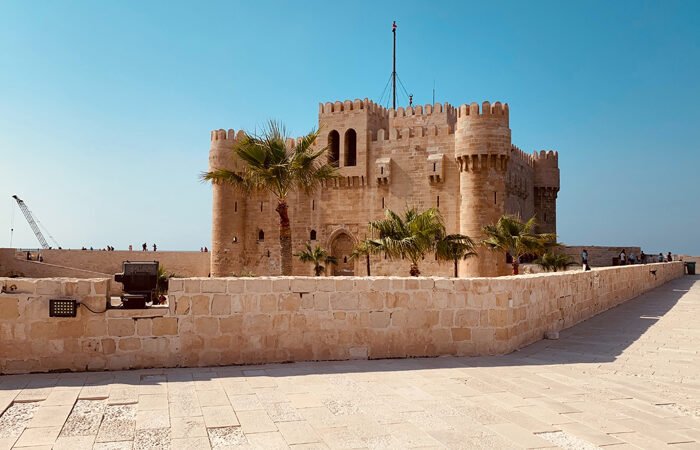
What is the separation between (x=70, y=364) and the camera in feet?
19.3

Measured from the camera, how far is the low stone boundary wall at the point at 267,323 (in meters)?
5.89

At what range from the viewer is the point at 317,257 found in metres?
28.3

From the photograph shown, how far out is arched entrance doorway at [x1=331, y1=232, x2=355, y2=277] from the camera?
96.4ft

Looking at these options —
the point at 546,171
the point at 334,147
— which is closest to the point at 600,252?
the point at 546,171

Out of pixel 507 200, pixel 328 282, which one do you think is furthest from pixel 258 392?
pixel 507 200

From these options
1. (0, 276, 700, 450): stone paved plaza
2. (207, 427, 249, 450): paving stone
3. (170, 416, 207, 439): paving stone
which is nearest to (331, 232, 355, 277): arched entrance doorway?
(0, 276, 700, 450): stone paved plaza

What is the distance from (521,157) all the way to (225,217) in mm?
16586

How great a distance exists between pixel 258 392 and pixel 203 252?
97.4 ft

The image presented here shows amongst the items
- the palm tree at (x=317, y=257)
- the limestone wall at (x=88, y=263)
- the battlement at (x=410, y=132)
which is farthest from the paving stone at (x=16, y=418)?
the limestone wall at (x=88, y=263)

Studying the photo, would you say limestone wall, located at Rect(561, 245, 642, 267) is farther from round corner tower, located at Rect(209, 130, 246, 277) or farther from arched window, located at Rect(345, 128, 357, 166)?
round corner tower, located at Rect(209, 130, 246, 277)

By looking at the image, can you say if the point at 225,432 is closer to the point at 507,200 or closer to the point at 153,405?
the point at 153,405

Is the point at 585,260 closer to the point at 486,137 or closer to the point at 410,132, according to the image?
the point at 486,137

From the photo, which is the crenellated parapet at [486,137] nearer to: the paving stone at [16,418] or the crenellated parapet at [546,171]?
the crenellated parapet at [546,171]

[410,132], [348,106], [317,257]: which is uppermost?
[348,106]
